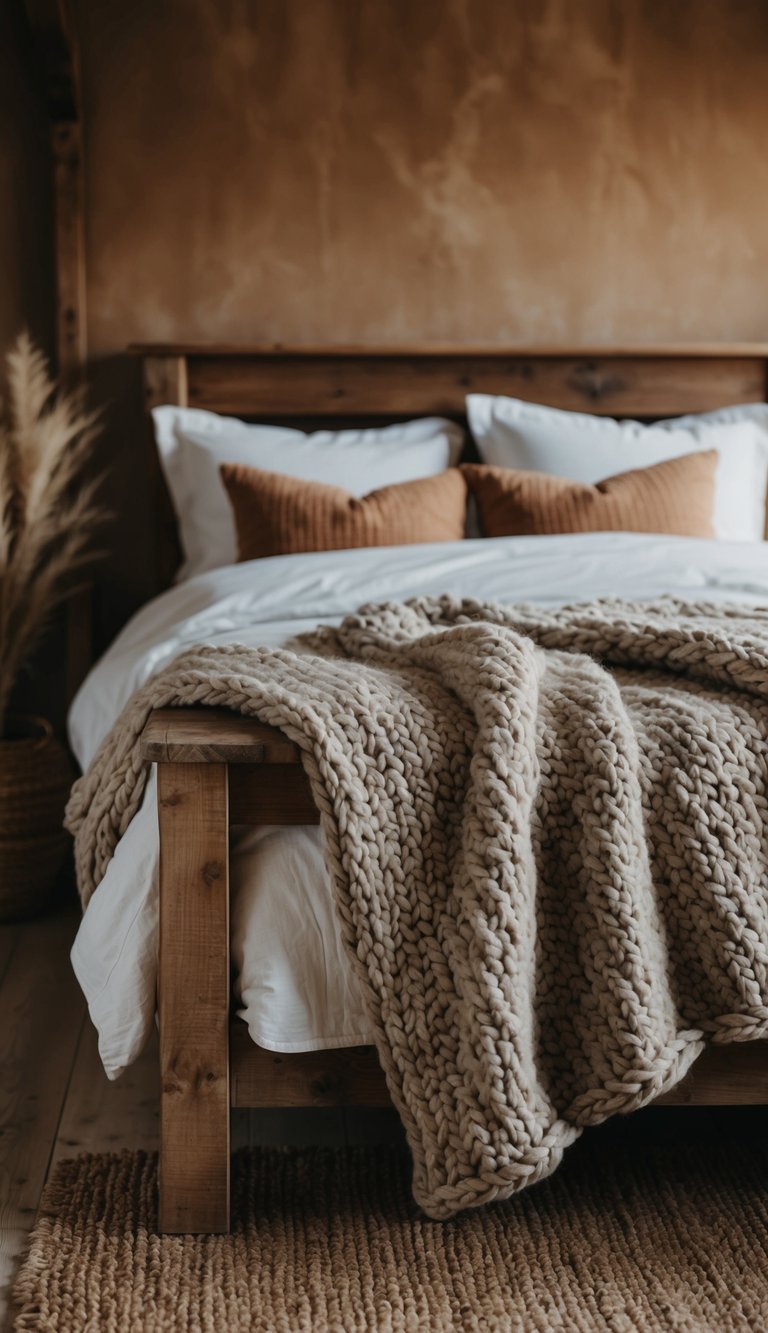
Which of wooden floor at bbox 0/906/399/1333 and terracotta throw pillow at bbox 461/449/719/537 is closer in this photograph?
wooden floor at bbox 0/906/399/1333

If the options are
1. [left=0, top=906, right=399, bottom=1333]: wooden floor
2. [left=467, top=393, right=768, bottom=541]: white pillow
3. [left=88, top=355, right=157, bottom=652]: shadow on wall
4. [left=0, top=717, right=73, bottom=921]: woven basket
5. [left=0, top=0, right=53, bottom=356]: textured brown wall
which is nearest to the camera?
[left=0, top=906, right=399, bottom=1333]: wooden floor

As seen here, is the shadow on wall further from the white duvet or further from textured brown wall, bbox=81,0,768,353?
the white duvet

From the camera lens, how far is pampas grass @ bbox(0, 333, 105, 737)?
2.70 metres

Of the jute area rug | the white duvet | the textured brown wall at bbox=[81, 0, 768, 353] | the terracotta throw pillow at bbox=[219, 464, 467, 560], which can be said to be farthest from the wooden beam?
the textured brown wall at bbox=[81, 0, 768, 353]

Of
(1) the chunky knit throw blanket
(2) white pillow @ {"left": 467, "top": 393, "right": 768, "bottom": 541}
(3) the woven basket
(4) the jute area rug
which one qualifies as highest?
(2) white pillow @ {"left": 467, "top": 393, "right": 768, "bottom": 541}

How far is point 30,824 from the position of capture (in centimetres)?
252

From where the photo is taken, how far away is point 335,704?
4.58ft

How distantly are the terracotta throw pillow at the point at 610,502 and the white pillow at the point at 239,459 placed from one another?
0.26 m

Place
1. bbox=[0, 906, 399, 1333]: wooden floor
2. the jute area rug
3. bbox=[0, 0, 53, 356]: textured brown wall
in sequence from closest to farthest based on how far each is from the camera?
1. the jute area rug
2. bbox=[0, 906, 399, 1333]: wooden floor
3. bbox=[0, 0, 53, 356]: textured brown wall

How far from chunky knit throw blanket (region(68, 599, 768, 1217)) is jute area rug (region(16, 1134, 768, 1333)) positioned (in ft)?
0.42

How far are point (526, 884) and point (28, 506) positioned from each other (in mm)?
1771

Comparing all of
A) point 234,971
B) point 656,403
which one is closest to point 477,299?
point 656,403

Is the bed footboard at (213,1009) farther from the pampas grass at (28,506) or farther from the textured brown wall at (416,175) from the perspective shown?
the textured brown wall at (416,175)

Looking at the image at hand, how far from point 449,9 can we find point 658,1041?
2723 mm
